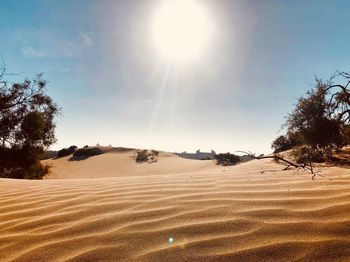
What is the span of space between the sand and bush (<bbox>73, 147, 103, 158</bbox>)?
91.0 feet

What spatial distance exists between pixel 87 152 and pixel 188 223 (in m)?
30.1

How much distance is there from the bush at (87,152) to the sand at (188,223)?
91.0 feet

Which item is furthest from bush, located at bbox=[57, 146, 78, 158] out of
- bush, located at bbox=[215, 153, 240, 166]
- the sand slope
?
bush, located at bbox=[215, 153, 240, 166]

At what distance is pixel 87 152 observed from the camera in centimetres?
3130

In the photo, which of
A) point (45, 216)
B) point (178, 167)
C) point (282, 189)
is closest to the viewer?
point (45, 216)

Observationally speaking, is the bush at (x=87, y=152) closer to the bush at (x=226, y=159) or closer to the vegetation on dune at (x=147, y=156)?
the vegetation on dune at (x=147, y=156)

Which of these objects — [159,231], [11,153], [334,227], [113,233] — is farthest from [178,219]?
[11,153]

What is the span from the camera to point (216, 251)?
2006 mm

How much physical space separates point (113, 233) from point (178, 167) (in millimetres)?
18858

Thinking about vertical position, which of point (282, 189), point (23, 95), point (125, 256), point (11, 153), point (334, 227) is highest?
point (23, 95)

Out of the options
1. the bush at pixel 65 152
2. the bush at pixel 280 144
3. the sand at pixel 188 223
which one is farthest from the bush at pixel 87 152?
the sand at pixel 188 223

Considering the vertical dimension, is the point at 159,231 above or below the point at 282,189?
below

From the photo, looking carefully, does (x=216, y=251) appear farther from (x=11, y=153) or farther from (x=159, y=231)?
(x=11, y=153)

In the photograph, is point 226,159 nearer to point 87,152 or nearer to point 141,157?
point 141,157
